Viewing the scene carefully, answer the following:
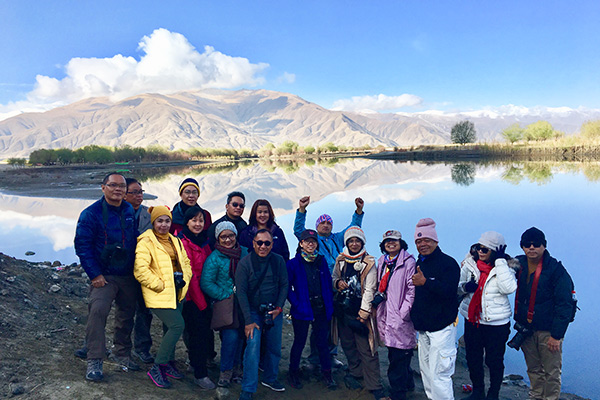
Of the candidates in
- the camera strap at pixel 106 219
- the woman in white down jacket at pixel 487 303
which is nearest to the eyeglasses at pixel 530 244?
the woman in white down jacket at pixel 487 303

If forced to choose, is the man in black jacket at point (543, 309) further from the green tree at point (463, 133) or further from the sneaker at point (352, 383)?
the green tree at point (463, 133)

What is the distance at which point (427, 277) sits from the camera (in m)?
3.50

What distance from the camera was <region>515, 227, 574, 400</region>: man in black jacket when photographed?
3.42 meters

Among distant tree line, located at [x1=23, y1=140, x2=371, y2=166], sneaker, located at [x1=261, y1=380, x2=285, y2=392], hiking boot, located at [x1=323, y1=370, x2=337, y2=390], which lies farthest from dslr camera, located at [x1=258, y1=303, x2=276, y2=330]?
distant tree line, located at [x1=23, y1=140, x2=371, y2=166]

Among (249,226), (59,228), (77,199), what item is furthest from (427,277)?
(77,199)

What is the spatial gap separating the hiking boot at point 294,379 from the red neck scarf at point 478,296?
191cm

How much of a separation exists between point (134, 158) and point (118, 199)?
249 ft

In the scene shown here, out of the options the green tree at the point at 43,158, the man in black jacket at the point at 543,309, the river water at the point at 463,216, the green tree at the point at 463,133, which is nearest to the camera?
the man in black jacket at the point at 543,309

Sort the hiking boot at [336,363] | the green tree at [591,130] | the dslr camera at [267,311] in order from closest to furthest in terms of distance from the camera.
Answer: the dslr camera at [267,311]
the hiking boot at [336,363]
the green tree at [591,130]

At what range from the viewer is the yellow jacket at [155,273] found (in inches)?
141

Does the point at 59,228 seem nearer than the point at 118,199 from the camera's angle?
No

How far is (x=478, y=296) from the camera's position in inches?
145

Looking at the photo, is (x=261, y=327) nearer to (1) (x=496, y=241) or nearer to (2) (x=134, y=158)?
(1) (x=496, y=241)

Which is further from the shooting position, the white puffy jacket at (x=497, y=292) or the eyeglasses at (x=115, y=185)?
the eyeglasses at (x=115, y=185)
